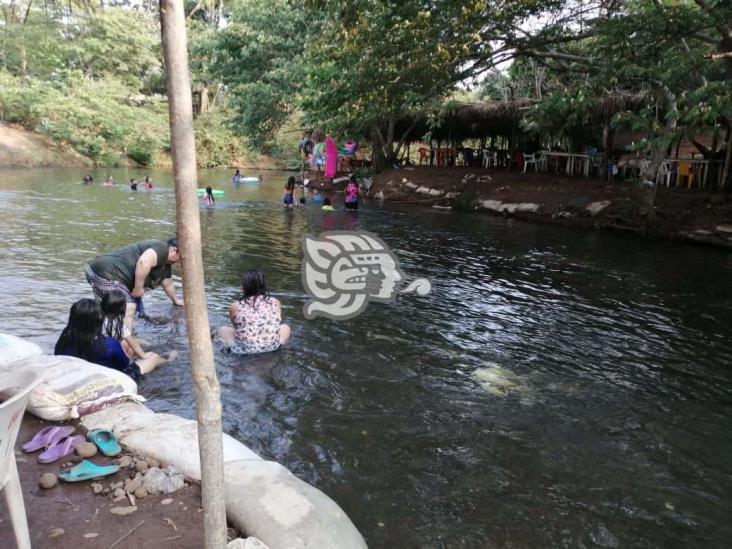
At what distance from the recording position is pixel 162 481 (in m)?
2.96

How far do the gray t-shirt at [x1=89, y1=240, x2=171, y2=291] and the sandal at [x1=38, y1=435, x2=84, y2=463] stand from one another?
254 cm

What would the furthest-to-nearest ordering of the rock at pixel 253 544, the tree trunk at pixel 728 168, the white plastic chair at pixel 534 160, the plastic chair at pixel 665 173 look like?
the white plastic chair at pixel 534 160 → the plastic chair at pixel 665 173 → the tree trunk at pixel 728 168 → the rock at pixel 253 544

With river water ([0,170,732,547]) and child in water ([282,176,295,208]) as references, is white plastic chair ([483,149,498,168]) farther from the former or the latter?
river water ([0,170,732,547])

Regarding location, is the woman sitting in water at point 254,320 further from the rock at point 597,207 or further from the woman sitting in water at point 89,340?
the rock at point 597,207

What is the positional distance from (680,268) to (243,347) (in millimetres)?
8812

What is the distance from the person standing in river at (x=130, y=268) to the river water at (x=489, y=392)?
0.66 metres

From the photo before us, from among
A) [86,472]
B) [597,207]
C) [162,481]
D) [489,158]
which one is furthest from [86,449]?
[489,158]

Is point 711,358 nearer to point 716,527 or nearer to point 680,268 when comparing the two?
point 716,527

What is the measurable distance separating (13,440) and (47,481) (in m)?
1.13

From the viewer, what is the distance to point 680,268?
34.6ft

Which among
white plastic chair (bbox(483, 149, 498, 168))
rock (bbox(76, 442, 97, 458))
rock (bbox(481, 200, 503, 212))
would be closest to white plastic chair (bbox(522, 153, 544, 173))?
white plastic chair (bbox(483, 149, 498, 168))

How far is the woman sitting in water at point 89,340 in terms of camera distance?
14.4 ft

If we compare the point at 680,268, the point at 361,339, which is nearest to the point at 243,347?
the point at 361,339

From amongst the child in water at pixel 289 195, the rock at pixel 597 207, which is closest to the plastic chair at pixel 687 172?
the rock at pixel 597 207
